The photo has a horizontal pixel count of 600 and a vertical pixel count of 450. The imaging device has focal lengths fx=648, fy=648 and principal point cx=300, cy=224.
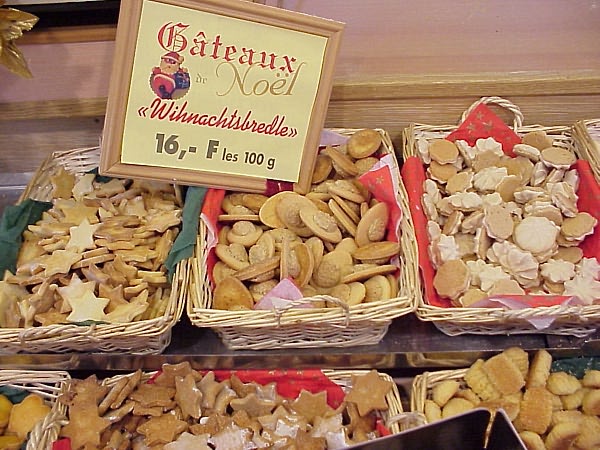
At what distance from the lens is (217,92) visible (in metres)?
1.36

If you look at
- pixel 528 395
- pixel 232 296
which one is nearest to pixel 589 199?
pixel 528 395

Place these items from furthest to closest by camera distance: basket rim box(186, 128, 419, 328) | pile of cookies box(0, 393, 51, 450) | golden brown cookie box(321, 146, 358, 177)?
1. golden brown cookie box(321, 146, 358, 177)
2. pile of cookies box(0, 393, 51, 450)
3. basket rim box(186, 128, 419, 328)

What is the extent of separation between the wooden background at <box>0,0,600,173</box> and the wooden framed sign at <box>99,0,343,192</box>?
0.79ft

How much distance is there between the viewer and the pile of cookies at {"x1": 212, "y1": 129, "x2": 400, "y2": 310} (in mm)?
1334

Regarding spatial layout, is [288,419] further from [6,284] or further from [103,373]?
[6,284]

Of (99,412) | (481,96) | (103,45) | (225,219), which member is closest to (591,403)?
(481,96)

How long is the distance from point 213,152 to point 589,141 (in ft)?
2.92

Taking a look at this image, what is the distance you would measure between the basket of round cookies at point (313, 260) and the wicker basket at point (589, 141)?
0.46 metres

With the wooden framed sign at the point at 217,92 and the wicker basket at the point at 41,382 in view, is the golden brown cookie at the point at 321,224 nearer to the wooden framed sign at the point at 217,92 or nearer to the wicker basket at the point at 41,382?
the wooden framed sign at the point at 217,92

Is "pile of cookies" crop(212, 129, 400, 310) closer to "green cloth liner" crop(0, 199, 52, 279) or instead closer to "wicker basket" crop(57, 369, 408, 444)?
"wicker basket" crop(57, 369, 408, 444)

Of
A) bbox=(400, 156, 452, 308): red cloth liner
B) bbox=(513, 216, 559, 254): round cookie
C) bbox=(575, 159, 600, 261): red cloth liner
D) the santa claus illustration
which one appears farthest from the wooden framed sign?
bbox=(575, 159, 600, 261): red cloth liner

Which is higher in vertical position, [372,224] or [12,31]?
[12,31]

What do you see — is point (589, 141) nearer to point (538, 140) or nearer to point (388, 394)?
point (538, 140)

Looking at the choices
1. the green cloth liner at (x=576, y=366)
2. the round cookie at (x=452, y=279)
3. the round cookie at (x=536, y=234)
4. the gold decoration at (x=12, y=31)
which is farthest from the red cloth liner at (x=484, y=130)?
the gold decoration at (x=12, y=31)
